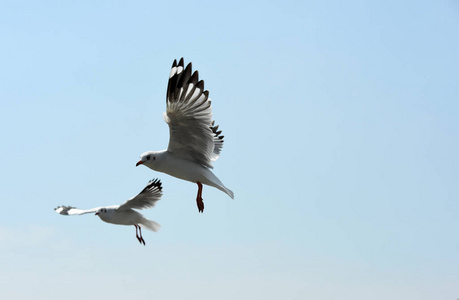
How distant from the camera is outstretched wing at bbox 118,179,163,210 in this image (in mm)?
12336

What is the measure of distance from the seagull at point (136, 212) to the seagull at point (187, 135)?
66.0 inches

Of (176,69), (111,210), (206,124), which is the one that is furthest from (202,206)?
(111,210)

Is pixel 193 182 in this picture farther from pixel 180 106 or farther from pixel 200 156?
pixel 180 106

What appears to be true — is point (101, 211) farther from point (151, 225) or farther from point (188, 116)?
point (188, 116)

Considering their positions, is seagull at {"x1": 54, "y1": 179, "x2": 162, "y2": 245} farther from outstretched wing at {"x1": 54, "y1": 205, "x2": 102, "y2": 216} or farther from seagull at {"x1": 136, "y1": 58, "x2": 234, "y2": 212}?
seagull at {"x1": 136, "y1": 58, "x2": 234, "y2": 212}

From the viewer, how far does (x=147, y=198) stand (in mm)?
12477

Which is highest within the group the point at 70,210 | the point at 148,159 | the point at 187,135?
the point at 70,210

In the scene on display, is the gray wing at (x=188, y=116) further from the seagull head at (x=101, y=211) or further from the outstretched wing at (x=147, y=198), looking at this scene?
the seagull head at (x=101, y=211)

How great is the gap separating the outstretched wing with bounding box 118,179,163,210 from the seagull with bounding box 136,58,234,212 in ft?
5.37

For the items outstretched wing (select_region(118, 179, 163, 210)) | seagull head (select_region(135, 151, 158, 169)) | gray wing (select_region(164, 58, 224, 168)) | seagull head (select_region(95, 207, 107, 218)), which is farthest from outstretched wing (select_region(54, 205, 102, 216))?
gray wing (select_region(164, 58, 224, 168))

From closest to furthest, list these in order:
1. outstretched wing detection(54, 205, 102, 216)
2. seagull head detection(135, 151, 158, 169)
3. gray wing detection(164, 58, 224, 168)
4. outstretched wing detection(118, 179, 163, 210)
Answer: gray wing detection(164, 58, 224, 168) → seagull head detection(135, 151, 158, 169) → outstretched wing detection(118, 179, 163, 210) → outstretched wing detection(54, 205, 102, 216)

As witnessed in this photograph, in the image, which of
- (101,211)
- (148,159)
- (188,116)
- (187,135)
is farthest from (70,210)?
(188,116)

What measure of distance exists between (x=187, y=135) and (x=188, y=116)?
0.37 m

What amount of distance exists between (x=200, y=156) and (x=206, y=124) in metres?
0.61
